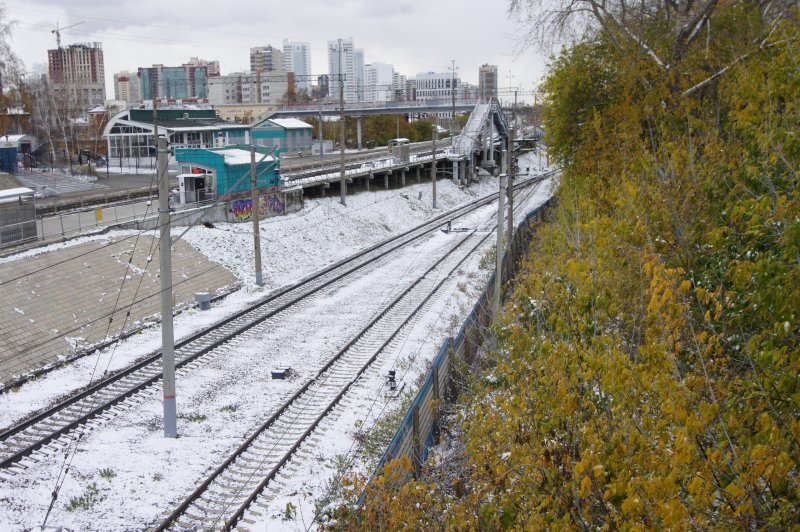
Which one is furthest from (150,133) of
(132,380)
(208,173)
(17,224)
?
(132,380)

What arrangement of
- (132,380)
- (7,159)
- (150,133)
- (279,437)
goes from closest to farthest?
(279,437) < (132,380) < (7,159) < (150,133)

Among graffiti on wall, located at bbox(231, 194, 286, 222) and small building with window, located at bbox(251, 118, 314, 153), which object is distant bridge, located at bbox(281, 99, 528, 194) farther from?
graffiti on wall, located at bbox(231, 194, 286, 222)

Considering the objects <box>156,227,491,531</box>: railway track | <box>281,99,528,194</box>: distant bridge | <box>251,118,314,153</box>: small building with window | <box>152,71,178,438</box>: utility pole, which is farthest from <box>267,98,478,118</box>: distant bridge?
<box>152,71,178,438</box>: utility pole

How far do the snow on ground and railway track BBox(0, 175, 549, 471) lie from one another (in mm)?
330

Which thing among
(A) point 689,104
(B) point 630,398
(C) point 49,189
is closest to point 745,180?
(B) point 630,398

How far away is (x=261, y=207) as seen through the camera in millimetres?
34625

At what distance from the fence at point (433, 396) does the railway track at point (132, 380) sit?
19.8 ft

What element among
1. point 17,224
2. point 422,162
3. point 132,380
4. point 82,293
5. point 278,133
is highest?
point 278,133

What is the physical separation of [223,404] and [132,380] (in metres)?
2.38

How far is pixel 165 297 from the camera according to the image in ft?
45.8

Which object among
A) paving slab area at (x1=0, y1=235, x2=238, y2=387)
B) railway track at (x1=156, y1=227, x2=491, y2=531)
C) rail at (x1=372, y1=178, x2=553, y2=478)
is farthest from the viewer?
paving slab area at (x1=0, y1=235, x2=238, y2=387)

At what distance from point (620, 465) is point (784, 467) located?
149 cm

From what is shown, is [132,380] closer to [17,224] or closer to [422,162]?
[17,224]

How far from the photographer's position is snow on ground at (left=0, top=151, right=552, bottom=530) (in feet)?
37.8
